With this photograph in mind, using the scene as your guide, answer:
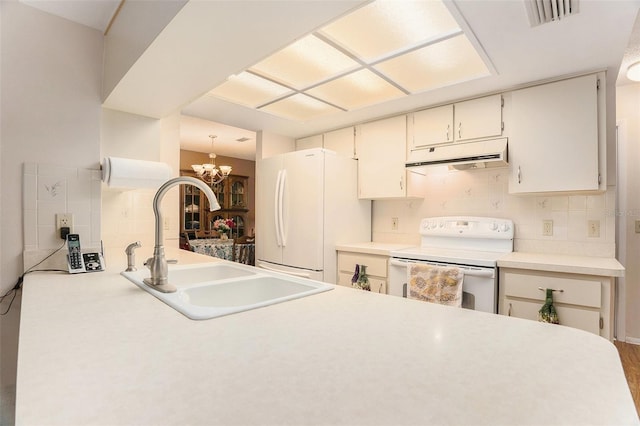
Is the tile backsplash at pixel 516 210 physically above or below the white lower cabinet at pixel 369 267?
above

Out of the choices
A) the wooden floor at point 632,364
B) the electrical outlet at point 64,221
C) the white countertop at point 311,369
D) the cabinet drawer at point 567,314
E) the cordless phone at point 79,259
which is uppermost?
the electrical outlet at point 64,221

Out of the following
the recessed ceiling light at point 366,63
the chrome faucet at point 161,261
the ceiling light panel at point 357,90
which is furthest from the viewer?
the ceiling light panel at point 357,90

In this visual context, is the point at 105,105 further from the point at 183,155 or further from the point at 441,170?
the point at 183,155

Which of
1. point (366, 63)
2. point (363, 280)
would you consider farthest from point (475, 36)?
point (363, 280)

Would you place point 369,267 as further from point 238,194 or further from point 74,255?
point 238,194

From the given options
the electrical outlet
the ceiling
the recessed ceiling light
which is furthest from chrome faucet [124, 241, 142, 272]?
the recessed ceiling light

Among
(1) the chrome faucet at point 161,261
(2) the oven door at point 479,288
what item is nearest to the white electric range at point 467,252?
(2) the oven door at point 479,288

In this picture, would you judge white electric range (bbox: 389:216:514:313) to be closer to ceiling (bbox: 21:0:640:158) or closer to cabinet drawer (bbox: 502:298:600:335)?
cabinet drawer (bbox: 502:298:600:335)

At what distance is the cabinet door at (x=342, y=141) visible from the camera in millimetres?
3425

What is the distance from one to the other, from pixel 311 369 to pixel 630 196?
346 cm

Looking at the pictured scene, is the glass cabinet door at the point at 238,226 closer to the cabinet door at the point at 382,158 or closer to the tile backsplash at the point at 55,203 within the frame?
the cabinet door at the point at 382,158

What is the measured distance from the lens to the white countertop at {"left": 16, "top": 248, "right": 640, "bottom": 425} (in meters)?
0.45

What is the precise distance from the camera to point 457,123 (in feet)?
8.78

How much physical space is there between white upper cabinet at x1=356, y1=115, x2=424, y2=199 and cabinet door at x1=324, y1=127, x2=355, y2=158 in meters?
0.08
